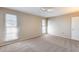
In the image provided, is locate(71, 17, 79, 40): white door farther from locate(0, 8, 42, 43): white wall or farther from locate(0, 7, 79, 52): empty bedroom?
locate(0, 8, 42, 43): white wall

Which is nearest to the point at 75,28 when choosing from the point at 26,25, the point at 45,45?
the point at 45,45

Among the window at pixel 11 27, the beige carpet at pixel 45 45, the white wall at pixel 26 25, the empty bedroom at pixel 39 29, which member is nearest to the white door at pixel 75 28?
the empty bedroom at pixel 39 29

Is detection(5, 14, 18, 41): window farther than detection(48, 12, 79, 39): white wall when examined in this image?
No

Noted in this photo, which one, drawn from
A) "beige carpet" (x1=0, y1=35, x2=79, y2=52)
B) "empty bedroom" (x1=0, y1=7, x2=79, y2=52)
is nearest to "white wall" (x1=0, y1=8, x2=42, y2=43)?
"empty bedroom" (x1=0, y1=7, x2=79, y2=52)

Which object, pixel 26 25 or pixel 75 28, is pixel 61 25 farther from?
pixel 26 25

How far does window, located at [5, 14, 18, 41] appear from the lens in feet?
4.33

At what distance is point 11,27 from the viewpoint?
1354 mm

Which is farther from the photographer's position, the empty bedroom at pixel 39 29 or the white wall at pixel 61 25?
the white wall at pixel 61 25

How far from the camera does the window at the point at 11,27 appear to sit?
1320 millimetres

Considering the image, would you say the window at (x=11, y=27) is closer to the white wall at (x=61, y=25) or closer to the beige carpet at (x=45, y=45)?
the beige carpet at (x=45, y=45)

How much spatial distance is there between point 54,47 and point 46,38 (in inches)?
10.5

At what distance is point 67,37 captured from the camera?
1513 millimetres
